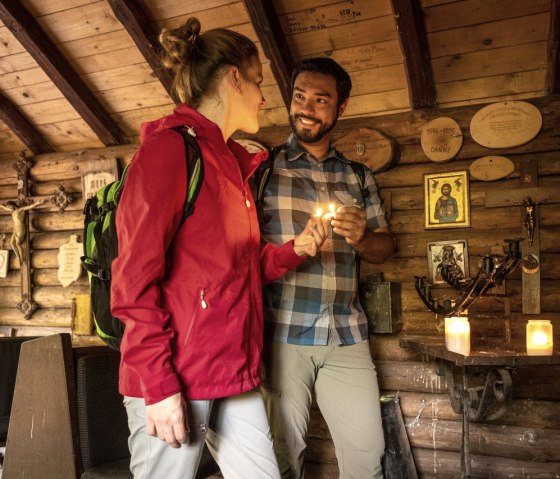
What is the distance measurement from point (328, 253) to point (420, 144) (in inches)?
67.8

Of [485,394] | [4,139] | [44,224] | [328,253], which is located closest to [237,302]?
[328,253]

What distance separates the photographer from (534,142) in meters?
3.72

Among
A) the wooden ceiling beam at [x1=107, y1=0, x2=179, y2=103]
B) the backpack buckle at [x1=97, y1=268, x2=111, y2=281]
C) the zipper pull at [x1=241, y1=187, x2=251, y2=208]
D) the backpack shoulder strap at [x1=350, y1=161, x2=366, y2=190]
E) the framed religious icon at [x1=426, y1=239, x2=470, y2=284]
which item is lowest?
the framed religious icon at [x1=426, y1=239, x2=470, y2=284]

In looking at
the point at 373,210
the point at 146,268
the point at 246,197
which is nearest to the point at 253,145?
the point at 373,210

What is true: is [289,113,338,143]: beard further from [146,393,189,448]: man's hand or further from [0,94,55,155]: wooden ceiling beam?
[0,94,55,155]: wooden ceiling beam

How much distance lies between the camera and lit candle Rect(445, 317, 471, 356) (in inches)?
116

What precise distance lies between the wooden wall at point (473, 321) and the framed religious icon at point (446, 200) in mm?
59

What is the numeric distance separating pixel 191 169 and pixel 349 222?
0.91 metres

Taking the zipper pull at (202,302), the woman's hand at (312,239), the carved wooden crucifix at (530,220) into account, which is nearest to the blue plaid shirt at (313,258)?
the woman's hand at (312,239)

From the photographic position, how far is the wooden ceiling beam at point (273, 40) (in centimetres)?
353

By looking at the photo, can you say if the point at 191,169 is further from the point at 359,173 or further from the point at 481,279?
the point at 481,279

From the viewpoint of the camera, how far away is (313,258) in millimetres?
2709

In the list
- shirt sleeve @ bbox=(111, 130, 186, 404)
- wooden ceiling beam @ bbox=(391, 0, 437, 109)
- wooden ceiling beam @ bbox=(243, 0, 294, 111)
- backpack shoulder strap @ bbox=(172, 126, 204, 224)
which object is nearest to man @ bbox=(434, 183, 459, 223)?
wooden ceiling beam @ bbox=(391, 0, 437, 109)

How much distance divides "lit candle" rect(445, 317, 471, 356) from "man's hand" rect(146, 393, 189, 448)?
6.07 ft
